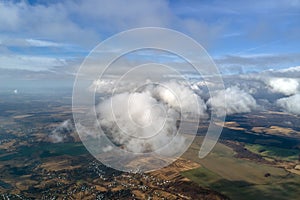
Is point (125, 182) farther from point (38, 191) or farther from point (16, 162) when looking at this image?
point (16, 162)

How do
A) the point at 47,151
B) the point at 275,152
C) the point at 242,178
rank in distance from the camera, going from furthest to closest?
the point at 47,151
the point at 275,152
the point at 242,178

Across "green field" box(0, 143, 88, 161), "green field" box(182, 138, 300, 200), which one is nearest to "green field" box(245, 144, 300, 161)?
"green field" box(182, 138, 300, 200)

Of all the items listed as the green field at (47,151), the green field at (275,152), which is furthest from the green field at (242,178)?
the green field at (47,151)

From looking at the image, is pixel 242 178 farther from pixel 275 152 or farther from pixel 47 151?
pixel 47 151

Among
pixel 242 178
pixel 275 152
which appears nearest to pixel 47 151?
pixel 242 178

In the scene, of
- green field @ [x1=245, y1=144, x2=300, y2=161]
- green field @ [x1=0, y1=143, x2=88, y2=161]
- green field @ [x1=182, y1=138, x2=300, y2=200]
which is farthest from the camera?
green field @ [x1=0, y1=143, x2=88, y2=161]

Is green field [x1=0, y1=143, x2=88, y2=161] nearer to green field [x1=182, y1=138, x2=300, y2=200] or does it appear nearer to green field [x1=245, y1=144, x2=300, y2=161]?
green field [x1=182, y1=138, x2=300, y2=200]
